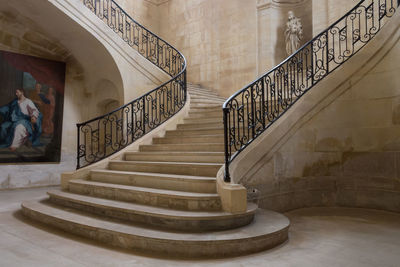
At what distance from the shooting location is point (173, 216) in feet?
11.6

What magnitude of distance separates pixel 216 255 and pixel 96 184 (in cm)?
274

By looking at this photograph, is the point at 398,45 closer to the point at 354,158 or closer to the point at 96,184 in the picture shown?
the point at 354,158

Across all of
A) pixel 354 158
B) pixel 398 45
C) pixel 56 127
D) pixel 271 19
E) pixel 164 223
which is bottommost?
pixel 164 223

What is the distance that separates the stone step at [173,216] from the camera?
3.51 m

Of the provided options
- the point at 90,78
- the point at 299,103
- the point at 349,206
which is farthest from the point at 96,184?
the point at 90,78

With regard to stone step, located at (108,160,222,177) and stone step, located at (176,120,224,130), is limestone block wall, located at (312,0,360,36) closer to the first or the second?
stone step, located at (176,120,224,130)

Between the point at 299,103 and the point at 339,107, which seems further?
the point at 339,107

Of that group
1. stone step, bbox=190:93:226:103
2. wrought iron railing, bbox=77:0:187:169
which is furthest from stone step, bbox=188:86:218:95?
→ wrought iron railing, bbox=77:0:187:169

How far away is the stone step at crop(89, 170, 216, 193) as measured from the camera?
13.8ft

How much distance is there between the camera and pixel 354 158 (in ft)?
18.1

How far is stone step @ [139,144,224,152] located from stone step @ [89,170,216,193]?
92 centimetres

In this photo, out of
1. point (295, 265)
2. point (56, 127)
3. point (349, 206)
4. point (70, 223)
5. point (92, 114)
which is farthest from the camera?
point (92, 114)

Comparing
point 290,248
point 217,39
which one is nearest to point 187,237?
point 290,248

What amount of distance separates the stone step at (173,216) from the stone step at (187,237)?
0.34ft
